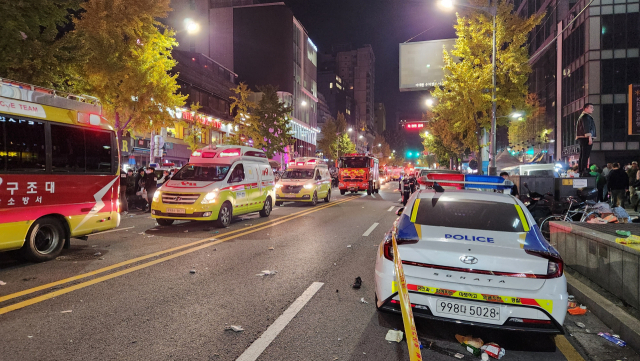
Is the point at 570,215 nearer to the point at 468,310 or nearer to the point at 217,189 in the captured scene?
the point at 468,310

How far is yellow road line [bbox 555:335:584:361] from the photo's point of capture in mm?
3602

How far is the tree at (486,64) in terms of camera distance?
2359 cm

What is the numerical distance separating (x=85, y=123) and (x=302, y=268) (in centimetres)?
545

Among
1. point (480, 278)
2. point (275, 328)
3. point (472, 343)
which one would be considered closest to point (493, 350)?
point (472, 343)

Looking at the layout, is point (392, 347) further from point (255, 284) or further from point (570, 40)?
point (570, 40)

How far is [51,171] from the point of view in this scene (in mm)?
7133

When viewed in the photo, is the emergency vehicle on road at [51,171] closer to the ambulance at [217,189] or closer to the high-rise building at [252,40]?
the ambulance at [217,189]

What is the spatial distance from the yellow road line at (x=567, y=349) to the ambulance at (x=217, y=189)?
8680 millimetres

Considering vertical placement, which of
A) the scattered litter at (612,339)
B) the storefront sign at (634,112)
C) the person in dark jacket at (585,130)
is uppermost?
the storefront sign at (634,112)

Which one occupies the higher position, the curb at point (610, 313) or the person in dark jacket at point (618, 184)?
the person in dark jacket at point (618, 184)

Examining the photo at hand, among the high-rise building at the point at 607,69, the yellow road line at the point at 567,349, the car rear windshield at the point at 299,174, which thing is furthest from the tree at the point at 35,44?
the high-rise building at the point at 607,69

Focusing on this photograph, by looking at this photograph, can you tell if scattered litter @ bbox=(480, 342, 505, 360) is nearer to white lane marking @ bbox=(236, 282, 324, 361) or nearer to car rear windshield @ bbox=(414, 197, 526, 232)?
car rear windshield @ bbox=(414, 197, 526, 232)

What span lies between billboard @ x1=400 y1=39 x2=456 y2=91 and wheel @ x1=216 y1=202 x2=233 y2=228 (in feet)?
60.8

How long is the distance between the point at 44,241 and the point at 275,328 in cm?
556
